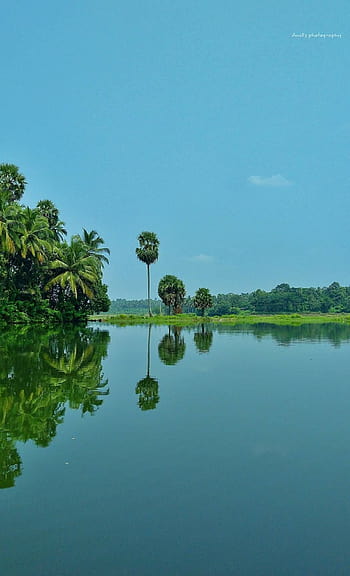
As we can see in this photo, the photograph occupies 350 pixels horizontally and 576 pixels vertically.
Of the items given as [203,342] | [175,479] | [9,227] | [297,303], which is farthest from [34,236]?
[297,303]

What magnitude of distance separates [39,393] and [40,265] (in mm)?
38231

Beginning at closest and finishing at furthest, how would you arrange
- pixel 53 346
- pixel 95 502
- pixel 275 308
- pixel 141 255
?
pixel 95 502, pixel 53 346, pixel 141 255, pixel 275 308

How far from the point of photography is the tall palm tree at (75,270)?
4997cm

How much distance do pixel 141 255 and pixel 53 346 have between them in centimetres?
5042

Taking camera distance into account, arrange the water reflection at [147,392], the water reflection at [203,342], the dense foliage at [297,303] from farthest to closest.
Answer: the dense foliage at [297,303]
the water reflection at [203,342]
the water reflection at [147,392]

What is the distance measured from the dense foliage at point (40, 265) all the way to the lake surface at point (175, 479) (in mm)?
32647

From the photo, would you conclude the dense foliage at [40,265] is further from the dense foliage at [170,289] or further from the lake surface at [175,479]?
the lake surface at [175,479]

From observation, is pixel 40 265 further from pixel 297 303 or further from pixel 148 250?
pixel 297 303

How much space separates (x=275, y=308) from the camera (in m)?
126

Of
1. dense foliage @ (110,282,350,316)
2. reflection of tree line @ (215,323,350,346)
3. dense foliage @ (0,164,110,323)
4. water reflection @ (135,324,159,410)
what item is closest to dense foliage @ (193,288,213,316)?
dense foliage @ (0,164,110,323)

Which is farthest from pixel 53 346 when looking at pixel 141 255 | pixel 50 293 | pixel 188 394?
pixel 141 255

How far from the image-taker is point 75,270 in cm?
5150

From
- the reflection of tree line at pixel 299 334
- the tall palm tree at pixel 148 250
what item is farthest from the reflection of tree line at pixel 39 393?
the tall palm tree at pixel 148 250

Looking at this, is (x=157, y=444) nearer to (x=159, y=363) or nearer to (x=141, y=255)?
(x=159, y=363)
